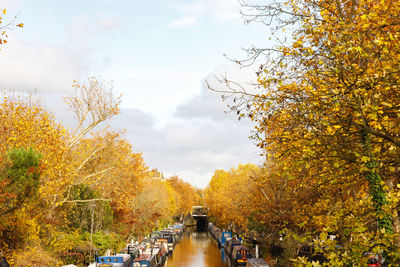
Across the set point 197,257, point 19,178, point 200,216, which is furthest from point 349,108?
point 200,216

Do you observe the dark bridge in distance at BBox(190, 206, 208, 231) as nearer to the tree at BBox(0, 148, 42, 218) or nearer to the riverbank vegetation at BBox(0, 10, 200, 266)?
the riverbank vegetation at BBox(0, 10, 200, 266)

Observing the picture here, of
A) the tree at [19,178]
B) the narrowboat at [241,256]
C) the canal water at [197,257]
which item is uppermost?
the tree at [19,178]

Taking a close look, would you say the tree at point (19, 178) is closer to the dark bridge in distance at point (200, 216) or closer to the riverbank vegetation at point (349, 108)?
the riverbank vegetation at point (349, 108)

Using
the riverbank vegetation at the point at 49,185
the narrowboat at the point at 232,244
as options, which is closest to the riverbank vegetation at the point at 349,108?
the riverbank vegetation at the point at 49,185

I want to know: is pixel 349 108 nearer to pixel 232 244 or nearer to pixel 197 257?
pixel 232 244

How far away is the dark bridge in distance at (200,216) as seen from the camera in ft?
500

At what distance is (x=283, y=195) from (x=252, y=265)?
6595 millimetres

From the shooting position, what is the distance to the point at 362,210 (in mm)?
11023

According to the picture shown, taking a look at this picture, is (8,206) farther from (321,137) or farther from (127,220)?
(127,220)

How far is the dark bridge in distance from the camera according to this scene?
15225 centimetres

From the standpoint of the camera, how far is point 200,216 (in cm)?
15262

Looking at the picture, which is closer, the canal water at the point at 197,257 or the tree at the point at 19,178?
the tree at the point at 19,178

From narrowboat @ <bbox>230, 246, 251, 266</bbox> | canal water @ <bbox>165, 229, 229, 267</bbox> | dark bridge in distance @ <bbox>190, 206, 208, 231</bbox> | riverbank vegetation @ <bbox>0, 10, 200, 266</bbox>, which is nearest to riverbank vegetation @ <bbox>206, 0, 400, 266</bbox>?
riverbank vegetation @ <bbox>0, 10, 200, 266</bbox>

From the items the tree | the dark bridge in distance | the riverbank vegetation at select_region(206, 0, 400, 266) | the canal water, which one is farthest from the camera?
the dark bridge in distance
